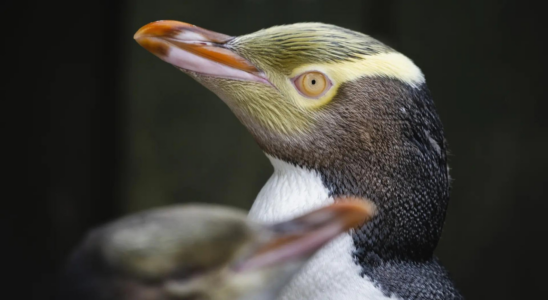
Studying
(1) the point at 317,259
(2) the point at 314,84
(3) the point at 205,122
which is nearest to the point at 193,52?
(2) the point at 314,84

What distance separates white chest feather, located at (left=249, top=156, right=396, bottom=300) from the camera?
85 centimetres

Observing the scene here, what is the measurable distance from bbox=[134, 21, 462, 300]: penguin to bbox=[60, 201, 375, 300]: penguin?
0.80ft

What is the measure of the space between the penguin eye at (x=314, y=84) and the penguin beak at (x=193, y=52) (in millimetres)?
58

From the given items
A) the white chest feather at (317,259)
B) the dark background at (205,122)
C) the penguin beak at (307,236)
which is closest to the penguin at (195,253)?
the penguin beak at (307,236)

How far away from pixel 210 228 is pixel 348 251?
1.04 feet

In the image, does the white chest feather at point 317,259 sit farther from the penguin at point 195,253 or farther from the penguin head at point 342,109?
the penguin at point 195,253

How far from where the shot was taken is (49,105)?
2.15 m

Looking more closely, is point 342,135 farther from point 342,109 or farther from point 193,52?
point 193,52

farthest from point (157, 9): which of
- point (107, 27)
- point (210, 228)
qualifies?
point (210, 228)

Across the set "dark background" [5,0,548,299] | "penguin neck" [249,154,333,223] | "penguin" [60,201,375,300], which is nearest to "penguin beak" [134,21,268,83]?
"penguin neck" [249,154,333,223]

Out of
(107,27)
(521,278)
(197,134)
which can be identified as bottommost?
(521,278)

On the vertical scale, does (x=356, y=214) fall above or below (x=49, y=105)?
above

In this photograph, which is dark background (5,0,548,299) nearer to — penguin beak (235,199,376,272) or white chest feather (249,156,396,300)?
white chest feather (249,156,396,300)

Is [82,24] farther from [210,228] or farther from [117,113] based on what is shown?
[210,228]
